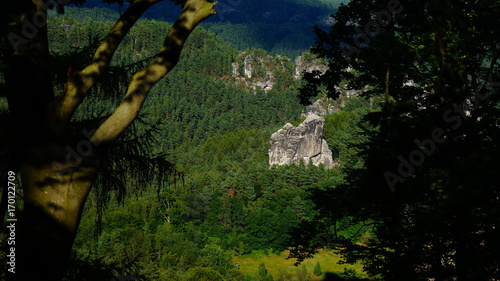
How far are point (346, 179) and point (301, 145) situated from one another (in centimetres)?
7603

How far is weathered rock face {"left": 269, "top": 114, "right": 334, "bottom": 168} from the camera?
8012cm

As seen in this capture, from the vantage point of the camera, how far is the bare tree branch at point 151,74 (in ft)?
7.96

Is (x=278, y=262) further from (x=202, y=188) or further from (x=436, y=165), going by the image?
(x=436, y=165)

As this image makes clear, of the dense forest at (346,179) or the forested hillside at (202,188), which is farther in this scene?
the forested hillside at (202,188)

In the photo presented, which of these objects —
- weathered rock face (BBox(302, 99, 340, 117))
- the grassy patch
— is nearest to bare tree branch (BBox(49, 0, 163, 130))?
the grassy patch

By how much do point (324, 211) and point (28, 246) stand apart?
16.1 ft

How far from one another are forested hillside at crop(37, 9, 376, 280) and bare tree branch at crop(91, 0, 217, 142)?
1825 mm

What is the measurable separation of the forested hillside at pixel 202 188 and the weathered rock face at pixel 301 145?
3.39 meters

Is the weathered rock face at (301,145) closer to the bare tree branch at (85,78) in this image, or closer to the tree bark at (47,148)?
the bare tree branch at (85,78)

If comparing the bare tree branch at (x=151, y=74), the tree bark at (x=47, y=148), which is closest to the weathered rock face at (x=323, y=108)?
the bare tree branch at (x=151, y=74)

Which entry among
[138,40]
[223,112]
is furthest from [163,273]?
[138,40]

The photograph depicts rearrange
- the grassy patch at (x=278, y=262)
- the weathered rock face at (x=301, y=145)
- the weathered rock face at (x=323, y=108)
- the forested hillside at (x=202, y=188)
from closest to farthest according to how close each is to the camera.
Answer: the forested hillside at (x=202, y=188) → the grassy patch at (x=278, y=262) → the weathered rock face at (x=301, y=145) → the weathered rock face at (x=323, y=108)

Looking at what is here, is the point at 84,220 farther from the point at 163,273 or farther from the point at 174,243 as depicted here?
the point at 163,273

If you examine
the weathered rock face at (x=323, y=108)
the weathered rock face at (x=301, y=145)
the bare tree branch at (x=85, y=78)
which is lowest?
the bare tree branch at (x=85, y=78)
